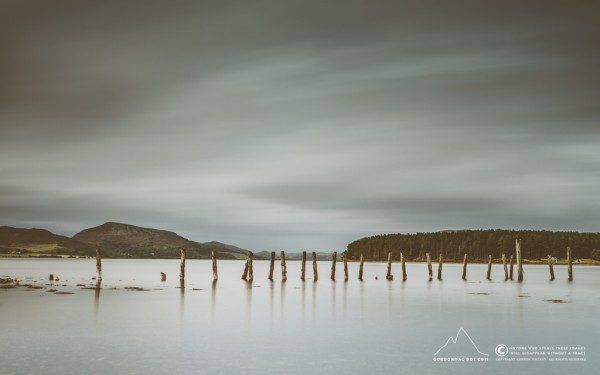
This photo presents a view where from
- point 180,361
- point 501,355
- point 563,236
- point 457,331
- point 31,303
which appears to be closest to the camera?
point 180,361

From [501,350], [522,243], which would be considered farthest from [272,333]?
[522,243]

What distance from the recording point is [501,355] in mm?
19984

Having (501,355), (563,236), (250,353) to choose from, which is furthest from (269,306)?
(563,236)

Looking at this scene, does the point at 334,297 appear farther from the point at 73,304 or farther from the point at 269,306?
the point at 73,304

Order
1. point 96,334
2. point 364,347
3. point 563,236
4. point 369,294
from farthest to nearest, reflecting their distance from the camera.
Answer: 1. point 563,236
2. point 369,294
3. point 96,334
4. point 364,347

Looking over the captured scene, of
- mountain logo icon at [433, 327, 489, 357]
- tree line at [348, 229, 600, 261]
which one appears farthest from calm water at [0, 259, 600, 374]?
tree line at [348, 229, 600, 261]

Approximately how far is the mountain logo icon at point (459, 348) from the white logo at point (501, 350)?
571 millimetres

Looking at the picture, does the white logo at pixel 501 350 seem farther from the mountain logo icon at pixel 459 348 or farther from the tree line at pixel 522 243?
the tree line at pixel 522 243

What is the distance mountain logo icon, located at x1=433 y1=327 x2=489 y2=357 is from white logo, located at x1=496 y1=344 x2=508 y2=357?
0.57 m

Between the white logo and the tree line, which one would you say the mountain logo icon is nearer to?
the white logo

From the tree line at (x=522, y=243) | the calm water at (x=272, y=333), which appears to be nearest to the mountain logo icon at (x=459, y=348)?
the calm water at (x=272, y=333)

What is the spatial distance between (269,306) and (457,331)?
14.8m

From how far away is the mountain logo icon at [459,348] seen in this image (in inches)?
797

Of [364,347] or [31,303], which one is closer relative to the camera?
[364,347]
